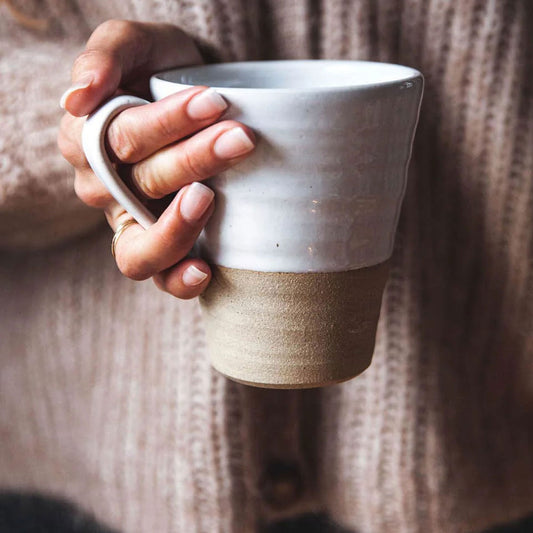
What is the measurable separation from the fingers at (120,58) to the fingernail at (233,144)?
0.09 meters

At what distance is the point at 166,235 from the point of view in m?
0.31

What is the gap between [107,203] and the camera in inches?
15.3

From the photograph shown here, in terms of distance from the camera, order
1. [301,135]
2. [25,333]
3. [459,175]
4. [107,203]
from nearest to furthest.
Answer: [301,135] < [107,203] < [459,175] < [25,333]

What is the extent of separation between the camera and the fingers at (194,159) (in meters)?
0.27

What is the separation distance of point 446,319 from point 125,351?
291 mm

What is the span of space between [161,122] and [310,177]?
0.25 feet

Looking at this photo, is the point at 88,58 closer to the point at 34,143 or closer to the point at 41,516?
the point at 34,143

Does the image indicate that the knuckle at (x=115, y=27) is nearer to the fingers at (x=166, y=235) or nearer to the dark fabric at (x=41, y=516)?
the fingers at (x=166, y=235)

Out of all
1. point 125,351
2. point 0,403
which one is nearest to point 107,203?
point 125,351

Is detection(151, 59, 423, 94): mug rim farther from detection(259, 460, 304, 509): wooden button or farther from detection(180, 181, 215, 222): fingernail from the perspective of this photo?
detection(259, 460, 304, 509): wooden button

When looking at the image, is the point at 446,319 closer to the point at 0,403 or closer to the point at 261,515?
the point at 261,515

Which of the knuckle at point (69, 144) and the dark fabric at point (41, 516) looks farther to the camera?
the dark fabric at point (41, 516)

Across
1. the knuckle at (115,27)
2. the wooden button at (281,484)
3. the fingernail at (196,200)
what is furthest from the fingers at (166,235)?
the wooden button at (281,484)

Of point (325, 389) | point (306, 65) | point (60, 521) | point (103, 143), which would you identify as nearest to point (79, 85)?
point (103, 143)
